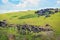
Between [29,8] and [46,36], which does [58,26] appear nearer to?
[46,36]

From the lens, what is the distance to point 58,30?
284 cm

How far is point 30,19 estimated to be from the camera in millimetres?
2922

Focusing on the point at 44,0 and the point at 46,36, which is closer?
the point at 46,36

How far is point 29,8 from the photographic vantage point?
301 centimetres

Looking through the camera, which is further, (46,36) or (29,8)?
(29,8)

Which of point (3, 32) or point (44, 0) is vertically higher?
point (44, 0)

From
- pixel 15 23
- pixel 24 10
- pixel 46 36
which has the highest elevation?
pixel 24 10

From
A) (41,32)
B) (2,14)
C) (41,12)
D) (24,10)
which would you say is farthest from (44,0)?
(2,14)

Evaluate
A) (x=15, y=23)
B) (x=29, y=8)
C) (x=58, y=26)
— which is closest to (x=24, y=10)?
(x=29, y=8)

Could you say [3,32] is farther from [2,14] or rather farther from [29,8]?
[29,8]

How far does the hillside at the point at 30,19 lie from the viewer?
9.50 feet

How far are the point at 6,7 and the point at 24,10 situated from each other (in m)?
0.34

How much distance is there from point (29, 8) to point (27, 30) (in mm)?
430

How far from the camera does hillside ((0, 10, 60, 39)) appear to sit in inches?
114
